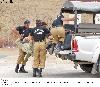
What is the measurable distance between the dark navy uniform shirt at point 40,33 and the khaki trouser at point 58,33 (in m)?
0.32

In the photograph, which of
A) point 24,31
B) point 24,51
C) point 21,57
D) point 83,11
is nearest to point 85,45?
point 83,11

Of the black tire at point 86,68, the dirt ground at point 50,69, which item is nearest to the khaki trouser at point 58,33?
the dirt ground at point 50,69

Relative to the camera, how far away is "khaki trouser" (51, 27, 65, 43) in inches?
546

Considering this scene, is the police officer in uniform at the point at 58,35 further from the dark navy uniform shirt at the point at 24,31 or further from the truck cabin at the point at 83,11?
the dark navy uniform shirt at the point at 24,31

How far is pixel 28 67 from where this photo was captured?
58.2 ft

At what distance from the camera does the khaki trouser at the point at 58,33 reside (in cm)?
1386

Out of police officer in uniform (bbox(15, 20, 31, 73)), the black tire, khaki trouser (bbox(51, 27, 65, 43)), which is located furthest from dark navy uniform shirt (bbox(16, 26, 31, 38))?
the black tire

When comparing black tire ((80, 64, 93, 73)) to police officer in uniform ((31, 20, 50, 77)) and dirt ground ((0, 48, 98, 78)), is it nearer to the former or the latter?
dirt ground ((0, 48, 98, 78))

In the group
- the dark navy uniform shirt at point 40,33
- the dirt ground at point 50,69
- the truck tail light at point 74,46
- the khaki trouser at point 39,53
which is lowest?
the dirt ground at point 50,69

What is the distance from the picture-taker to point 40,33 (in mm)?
14227
